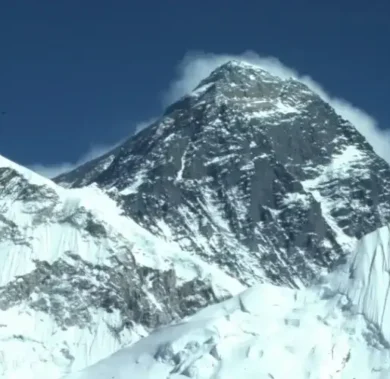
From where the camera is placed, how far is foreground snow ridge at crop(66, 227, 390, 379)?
144 meters

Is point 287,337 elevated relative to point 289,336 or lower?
lower

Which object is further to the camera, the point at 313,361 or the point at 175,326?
the point at 175,326

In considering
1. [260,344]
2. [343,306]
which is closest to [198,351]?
[260,344]

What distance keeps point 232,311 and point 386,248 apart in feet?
56.2

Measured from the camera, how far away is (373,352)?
146500 mm

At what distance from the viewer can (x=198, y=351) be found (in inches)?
5812

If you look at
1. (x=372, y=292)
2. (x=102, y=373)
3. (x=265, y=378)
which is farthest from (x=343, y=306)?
(x=102, y=373)

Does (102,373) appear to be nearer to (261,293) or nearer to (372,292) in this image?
(261,293)

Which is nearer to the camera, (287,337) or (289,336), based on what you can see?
(287,337)

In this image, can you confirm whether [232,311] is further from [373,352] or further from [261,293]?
[373,352]

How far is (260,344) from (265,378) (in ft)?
15.7

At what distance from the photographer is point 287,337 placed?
5812 inches

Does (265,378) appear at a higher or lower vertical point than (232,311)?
lower

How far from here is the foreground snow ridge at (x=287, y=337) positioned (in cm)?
14400
